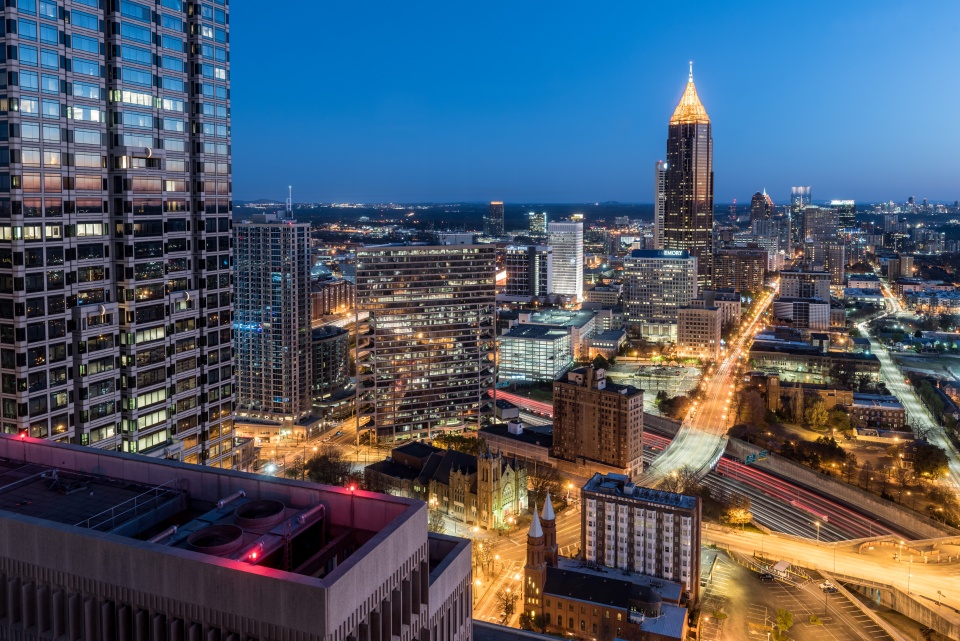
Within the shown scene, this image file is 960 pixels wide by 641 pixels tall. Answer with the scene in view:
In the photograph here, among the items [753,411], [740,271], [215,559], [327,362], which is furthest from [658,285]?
[215,559]

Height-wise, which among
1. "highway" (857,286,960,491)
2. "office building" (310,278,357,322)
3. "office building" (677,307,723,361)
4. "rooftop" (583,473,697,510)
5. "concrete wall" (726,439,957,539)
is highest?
"office building" (310,278,357,322)

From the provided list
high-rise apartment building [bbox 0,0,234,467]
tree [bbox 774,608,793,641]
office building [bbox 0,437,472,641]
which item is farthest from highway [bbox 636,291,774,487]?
office building [bbox 0,437,472,641]

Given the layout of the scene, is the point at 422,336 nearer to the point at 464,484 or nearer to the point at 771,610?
the point at 464,484

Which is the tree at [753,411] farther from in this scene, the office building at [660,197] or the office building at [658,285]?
the office building at [660,197]

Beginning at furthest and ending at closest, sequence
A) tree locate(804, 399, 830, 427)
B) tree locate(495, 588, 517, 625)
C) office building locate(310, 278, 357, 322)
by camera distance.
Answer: office building locate(310, 278, 357, 322), tree locate(804, 399, 830, 427), tree locate(495, 588, 517, 625)

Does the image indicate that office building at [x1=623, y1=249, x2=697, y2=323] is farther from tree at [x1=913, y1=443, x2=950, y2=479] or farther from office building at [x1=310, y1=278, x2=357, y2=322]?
tree at [x1=913, y1=443, x2=950, y2=479]

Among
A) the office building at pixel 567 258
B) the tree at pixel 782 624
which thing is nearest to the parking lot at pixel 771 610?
the tree at pixel 782 624

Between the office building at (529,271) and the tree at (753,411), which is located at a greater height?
the office building at (529,271)
